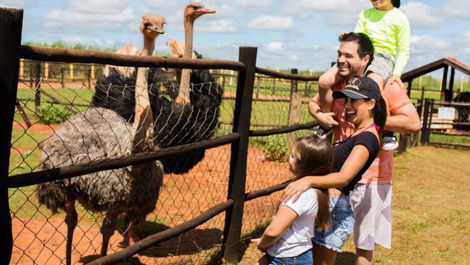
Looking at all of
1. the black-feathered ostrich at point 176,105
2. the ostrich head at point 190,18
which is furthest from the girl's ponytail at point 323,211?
the ostrich head at point 190,18

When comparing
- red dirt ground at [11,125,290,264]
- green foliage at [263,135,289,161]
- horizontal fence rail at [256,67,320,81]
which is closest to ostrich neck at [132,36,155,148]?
red dirt ground at [11,125,290,264]

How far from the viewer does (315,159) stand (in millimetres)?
2793

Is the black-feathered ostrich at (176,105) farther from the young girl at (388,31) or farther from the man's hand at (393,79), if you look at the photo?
the man's hand at (393,79)

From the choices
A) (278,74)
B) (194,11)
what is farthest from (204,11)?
(278,74)

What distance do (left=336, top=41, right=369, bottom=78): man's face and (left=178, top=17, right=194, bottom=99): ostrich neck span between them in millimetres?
3477

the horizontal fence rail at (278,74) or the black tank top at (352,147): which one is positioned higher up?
the horizontal fence rail at (278,74)

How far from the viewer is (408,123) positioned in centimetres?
346

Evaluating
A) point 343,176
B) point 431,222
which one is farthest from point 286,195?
point 431,222

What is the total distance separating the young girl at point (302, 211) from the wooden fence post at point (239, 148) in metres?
1.53

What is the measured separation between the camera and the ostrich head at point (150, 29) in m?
5.95

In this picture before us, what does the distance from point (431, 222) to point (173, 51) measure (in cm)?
512

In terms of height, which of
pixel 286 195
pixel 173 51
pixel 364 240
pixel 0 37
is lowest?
pixel 364 240

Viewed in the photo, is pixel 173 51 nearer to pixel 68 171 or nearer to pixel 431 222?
pixel 431 222

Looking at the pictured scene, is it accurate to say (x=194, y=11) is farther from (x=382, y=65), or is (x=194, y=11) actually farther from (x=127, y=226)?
(x=382, y=65)
